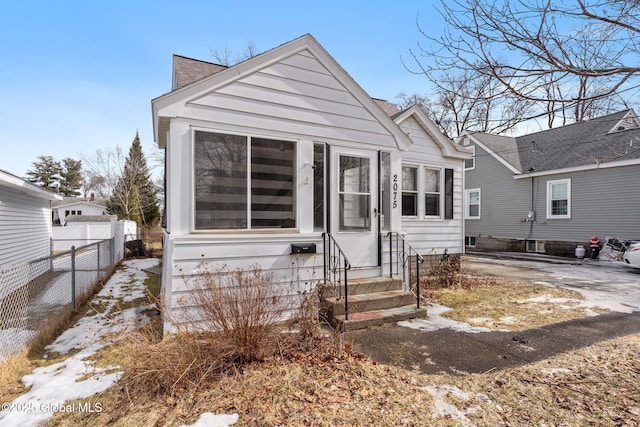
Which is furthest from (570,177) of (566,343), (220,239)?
(220,239)

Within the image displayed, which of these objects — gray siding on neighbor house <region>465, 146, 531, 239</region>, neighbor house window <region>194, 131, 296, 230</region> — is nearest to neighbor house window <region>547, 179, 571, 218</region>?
gray siding on neighbor house <region>465, 146, 531, 239</region>

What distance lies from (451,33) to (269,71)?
8.80 ft

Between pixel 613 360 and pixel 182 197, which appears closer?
pixel 613 360

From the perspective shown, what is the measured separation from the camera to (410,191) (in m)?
8.16

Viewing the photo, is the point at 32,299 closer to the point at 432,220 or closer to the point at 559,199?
the point at 432,220

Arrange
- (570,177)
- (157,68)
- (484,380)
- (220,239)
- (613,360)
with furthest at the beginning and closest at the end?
(570,177), (157,68), (220,239), (613,360), (484,380)

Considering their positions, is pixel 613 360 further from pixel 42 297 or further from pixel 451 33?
pixel 42 297

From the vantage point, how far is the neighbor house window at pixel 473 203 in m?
17.8

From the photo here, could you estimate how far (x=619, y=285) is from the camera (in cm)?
797

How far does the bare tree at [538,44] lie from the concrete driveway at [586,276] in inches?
182

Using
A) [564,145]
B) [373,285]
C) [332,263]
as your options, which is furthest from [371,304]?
[564,145]

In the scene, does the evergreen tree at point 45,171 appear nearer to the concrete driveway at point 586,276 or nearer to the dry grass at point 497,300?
the dry grass at point 497,300

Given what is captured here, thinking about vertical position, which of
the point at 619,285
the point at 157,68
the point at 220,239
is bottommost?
the point at 619,285

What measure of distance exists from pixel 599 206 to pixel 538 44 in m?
13.9
